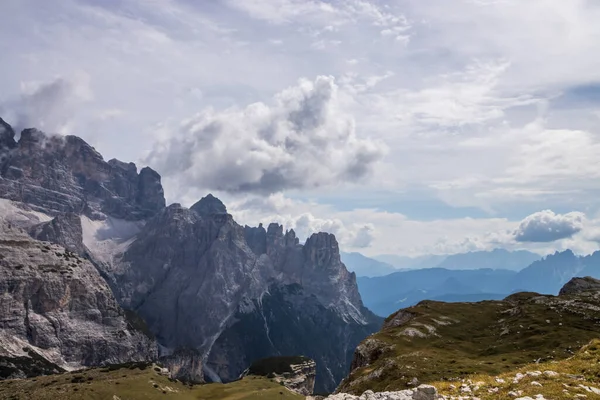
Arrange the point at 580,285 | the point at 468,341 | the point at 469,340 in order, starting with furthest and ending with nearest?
the point at 580,285, the point at 469,340, the point at 468,341

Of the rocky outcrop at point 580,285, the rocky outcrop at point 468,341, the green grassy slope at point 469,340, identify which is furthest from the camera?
the rocky outcrop at point 580,285

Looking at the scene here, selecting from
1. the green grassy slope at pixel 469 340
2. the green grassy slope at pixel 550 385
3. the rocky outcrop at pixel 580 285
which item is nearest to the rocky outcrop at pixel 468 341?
the green grassy slope at pixel 469 340

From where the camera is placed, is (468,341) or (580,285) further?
(580,285)

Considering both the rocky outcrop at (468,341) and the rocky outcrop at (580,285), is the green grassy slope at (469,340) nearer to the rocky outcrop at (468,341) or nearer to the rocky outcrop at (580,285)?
the rocky outcrop at (468,341)

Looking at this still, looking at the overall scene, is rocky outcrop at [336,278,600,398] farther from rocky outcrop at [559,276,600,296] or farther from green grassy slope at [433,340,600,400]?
rocky outcrop at [559,276,600,296]

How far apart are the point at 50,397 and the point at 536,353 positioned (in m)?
186

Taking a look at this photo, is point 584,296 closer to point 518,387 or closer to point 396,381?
point 396,381

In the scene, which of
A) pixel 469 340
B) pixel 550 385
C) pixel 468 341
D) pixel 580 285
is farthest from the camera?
pixel 580 285

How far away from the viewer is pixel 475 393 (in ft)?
120

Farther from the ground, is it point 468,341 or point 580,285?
point 580,285

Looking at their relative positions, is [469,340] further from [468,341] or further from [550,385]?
[550,385]

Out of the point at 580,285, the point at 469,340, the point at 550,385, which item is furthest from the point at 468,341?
the point at 580,285

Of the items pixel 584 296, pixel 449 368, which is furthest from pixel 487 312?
pixel 449 368

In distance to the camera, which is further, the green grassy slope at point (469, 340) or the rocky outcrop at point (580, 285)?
the rocky outcrop at point (580, 285)
